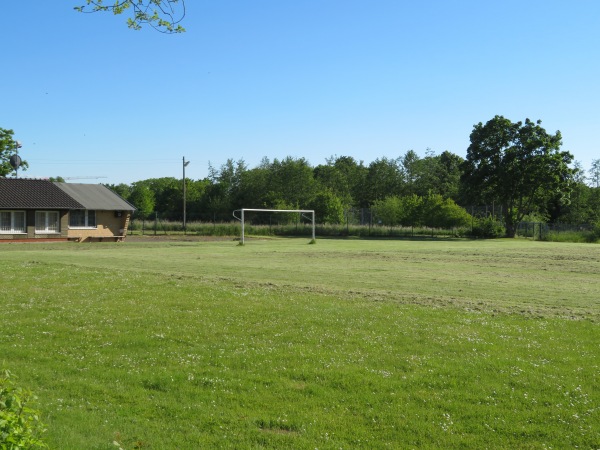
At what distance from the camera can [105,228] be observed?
5297 cm

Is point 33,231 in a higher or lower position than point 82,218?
lower

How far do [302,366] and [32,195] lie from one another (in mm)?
45576

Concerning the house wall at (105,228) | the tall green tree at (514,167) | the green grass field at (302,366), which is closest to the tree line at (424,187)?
the tall green tree at (514,167)

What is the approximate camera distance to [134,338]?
9.30 meters

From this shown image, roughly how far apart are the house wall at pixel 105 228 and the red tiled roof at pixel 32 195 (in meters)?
2.76

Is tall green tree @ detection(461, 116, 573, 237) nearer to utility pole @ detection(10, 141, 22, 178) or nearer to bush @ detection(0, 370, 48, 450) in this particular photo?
utility pole @ detection(10, 141, 22, 178)

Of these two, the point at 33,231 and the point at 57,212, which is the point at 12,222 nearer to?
the point at 33,231

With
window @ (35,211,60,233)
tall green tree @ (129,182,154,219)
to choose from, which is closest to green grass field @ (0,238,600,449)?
window @ (35,211,60,233)

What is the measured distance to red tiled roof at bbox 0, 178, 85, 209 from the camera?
151ft

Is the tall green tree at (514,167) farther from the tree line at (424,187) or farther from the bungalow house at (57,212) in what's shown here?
the bungalow house at (57,212)

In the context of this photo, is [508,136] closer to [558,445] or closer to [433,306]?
[433,306]

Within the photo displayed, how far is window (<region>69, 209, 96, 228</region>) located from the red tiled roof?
1770 millimetres

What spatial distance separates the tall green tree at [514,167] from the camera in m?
61.7

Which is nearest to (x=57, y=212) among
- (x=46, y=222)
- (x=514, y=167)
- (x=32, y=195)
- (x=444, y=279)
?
(x=46, y=222)
